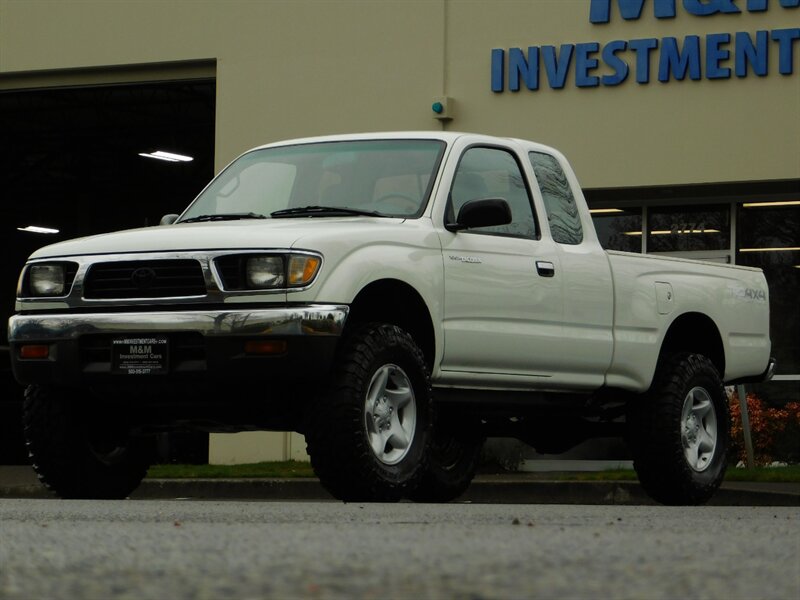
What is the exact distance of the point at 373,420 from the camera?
8367 millimetres

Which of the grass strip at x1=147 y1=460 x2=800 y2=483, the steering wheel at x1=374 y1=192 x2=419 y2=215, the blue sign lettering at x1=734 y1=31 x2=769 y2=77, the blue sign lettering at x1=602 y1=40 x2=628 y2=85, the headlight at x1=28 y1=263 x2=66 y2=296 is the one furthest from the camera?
the blue sign lettering at x1=602 y1=40 x2=628 y2=85

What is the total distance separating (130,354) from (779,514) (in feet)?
11.0

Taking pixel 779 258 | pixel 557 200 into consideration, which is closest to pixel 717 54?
pixel 779 258

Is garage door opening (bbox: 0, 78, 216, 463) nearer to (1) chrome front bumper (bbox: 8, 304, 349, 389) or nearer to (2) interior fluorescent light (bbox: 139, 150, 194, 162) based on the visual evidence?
(2) interior fluorescent light (bbox: 139, 150, 194, 162)

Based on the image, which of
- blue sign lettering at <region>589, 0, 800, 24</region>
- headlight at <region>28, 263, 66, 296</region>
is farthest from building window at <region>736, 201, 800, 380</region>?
headlight at <region>28, 263, 66, 296</region>

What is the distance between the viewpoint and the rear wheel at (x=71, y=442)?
905 centimetres

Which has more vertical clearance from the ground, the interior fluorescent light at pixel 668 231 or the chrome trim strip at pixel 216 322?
the interior fluorescent light at pixel 668 231

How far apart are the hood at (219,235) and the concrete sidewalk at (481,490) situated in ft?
18.7

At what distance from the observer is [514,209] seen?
10.1 m

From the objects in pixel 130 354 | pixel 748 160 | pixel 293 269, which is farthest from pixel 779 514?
pixel 748 160

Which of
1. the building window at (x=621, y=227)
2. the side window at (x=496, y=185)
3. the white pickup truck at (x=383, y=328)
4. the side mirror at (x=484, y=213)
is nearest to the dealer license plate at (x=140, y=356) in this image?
the white pickup truck at (x=383, y=328)

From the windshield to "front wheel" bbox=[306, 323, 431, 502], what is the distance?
1.09m

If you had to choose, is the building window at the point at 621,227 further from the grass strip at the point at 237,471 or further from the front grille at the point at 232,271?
the front grille at the point at 232,271

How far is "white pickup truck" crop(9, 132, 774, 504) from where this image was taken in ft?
26.9
